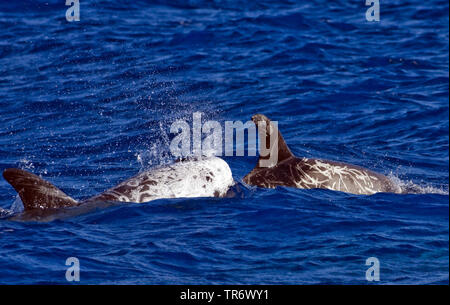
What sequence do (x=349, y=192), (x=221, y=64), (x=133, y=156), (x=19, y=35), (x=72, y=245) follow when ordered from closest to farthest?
1. (x=72, y=245)
2. (x=349, y=192)
3. (x=133, y=156)
4. (x=221, y=64)
5. (x=19, y=35)

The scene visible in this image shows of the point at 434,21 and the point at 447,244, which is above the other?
the point at 434,21

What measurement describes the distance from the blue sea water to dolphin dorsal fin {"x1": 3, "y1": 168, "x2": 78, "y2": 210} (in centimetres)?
36

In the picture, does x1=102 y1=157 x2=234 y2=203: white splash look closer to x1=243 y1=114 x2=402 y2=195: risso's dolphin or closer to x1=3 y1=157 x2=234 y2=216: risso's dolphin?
x1=3 y1=157 x2=234 y2=216: risso's dolphin

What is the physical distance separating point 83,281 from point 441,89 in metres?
14.1

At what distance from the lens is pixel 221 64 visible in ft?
77.9

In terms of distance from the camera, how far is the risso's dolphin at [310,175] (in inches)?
574

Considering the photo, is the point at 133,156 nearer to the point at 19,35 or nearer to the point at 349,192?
the point at 349,192

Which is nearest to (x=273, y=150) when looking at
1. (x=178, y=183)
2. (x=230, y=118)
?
(x=178, y=183)

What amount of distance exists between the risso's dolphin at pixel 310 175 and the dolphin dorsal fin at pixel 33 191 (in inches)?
147

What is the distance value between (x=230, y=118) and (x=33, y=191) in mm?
8594

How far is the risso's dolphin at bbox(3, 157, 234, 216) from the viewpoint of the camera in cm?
1244

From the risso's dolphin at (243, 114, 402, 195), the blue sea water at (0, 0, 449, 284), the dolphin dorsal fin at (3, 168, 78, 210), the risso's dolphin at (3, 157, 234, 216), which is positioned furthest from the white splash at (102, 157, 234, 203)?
the dolphin dorsal fin at (3, 168, 78, 210)

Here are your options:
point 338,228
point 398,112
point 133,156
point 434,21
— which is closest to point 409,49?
point 434,21

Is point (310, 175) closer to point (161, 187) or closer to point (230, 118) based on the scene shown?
point (161, 187)
